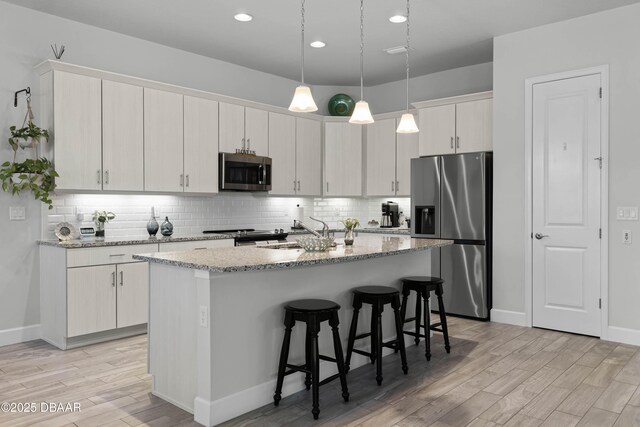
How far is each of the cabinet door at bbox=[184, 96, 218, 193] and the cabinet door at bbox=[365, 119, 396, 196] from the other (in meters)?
2.27

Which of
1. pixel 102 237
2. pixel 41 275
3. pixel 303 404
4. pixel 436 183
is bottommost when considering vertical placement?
pixel 303 404

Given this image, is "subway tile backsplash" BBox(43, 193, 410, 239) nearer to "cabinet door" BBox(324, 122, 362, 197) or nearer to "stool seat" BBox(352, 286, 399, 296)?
"cabinet door" BBox(324, 122, 362, 197)

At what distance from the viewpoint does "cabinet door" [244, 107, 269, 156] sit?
19.3ft

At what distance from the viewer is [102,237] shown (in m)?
4.82

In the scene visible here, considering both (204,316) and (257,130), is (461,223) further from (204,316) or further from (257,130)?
(204,316)

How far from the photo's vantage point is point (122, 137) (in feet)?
15.6

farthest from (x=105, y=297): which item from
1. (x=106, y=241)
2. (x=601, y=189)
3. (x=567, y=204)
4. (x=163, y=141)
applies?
(x=601, y=189)

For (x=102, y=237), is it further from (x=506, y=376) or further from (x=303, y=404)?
(x=506, y=376)

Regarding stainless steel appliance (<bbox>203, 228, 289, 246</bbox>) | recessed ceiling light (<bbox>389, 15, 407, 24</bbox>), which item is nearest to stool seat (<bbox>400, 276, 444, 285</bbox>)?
stainless steel appliance (<bbox>203, 228, 289, 246</bbox>)

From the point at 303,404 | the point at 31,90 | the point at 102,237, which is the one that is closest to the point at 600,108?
the point at 303,404

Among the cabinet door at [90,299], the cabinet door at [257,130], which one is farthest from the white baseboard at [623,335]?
the cabinet door at [90,299]

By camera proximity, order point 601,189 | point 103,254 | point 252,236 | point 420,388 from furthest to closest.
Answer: point 252,236 < point 601,189 < point 103,254 < point 420,388

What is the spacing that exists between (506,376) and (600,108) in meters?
2.67

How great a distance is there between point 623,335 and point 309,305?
10.4ft
